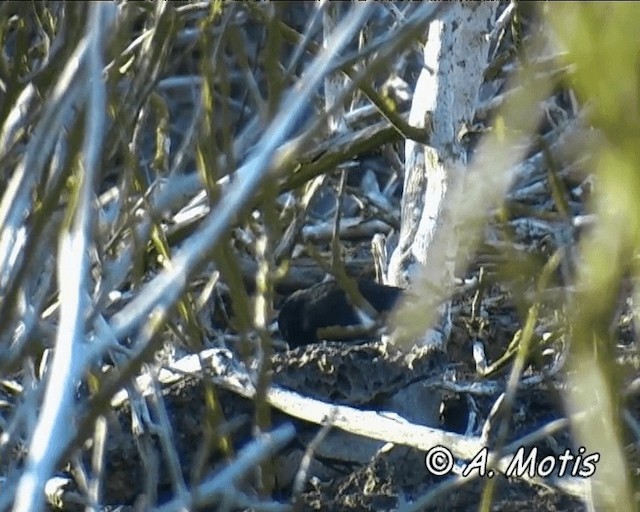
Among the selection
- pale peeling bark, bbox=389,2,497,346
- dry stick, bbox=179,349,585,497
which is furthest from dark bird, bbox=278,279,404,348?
dry stick, bbox=179,349,585,497

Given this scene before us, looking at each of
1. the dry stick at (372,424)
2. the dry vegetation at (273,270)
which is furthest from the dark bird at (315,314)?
the dry stick at (372,424)

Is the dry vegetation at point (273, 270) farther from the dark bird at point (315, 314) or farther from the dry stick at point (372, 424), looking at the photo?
the dark bird at point (315, 314)

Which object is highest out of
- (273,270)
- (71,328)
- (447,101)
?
(71,328)

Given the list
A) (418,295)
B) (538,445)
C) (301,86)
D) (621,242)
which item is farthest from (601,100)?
(538,445)

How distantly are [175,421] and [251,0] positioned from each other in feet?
3.18

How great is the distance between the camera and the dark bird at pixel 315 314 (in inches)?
119

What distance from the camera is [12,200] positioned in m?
1.19

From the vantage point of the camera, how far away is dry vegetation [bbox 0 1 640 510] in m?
1.03
